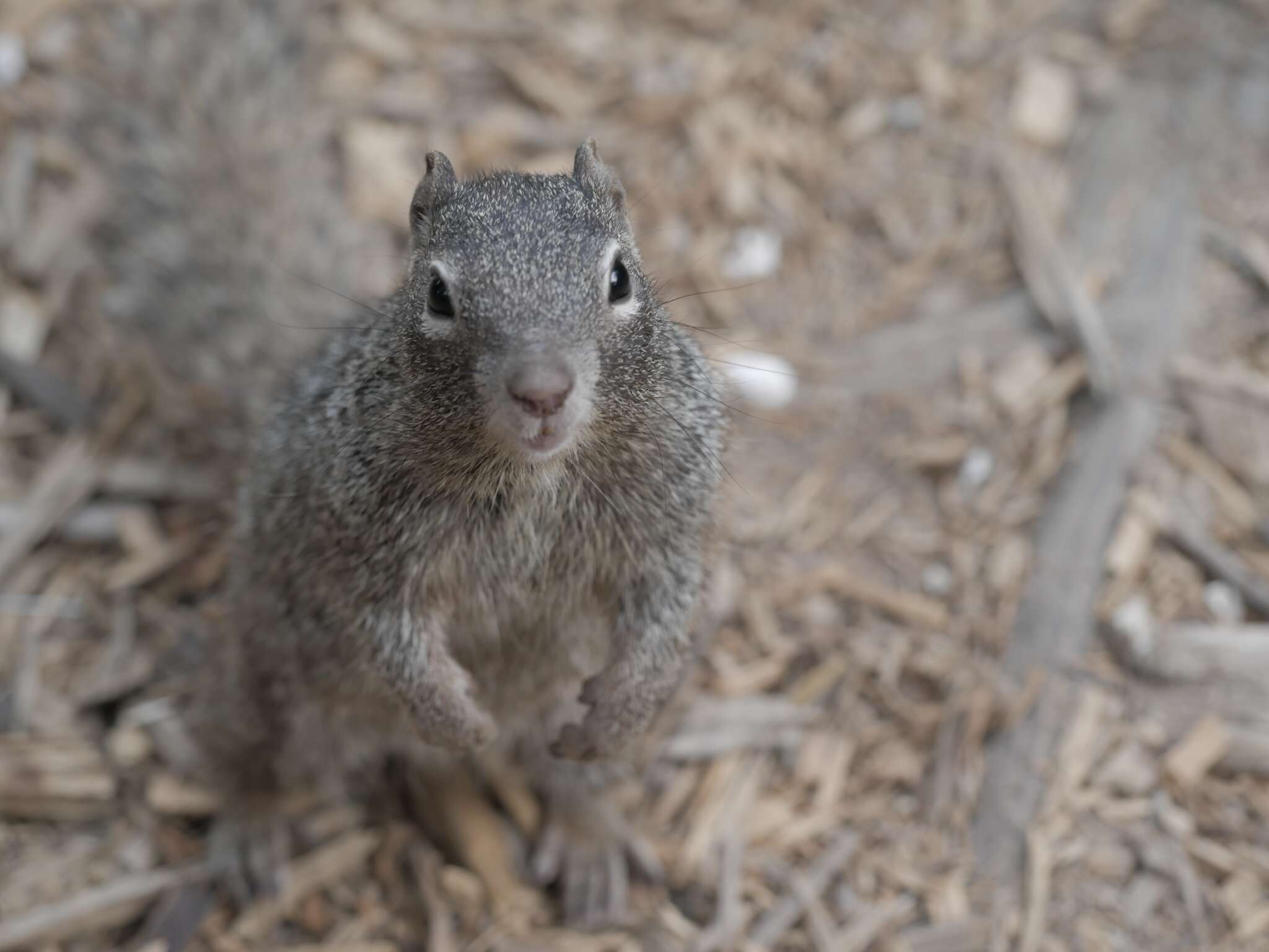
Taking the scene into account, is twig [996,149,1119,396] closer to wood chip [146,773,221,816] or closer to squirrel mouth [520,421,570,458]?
squirrel mouth [520,421,570,458]

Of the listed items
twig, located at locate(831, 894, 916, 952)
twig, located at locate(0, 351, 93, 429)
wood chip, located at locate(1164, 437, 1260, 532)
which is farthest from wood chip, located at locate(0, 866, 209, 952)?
wood chip, located at locate(1164, 437, 1260, 532)

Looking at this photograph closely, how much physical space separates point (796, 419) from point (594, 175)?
1.92 metres

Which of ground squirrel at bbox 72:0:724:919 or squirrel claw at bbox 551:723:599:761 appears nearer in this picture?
ground squirrel at bbox 72:0:724:919

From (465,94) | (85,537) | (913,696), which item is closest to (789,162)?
(465,94)

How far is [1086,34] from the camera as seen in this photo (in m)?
5.23

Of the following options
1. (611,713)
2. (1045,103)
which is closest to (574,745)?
(611,713)

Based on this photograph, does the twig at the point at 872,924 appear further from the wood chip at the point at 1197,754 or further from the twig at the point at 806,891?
the wood chip at the point at 1197,754

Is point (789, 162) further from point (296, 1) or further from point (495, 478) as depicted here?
point (495, 478)

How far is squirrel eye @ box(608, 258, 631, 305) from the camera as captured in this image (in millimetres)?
2473

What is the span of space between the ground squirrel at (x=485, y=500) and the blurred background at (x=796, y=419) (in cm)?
56

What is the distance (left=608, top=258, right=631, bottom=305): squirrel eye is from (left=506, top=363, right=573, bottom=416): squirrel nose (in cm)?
34

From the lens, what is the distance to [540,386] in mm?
2146

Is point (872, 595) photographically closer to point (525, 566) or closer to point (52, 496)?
point (525, 566)

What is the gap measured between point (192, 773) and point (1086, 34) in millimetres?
4788
